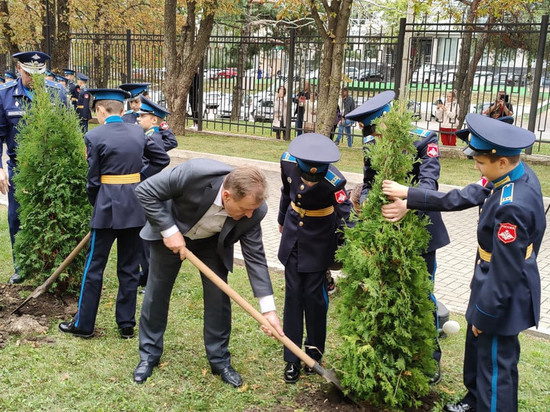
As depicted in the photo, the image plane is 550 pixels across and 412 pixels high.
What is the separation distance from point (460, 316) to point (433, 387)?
58.5 inches

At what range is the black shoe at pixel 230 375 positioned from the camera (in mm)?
4242

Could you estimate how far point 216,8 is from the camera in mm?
16625

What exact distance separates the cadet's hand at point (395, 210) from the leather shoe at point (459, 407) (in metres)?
1.31

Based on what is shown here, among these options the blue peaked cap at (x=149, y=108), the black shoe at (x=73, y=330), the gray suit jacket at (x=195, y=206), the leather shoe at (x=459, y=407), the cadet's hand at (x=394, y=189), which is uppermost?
the blue peaked cap at (x=149, y=108)

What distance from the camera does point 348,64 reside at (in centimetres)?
1662

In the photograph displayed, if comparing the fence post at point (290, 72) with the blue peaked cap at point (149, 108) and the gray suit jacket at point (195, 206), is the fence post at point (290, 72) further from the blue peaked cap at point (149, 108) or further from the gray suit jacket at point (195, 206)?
the gray suit jacket at point (195, 206)

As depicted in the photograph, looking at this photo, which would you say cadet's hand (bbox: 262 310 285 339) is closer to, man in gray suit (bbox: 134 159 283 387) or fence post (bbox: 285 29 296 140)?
man in gray suit (bbox: 134 159 283 387)

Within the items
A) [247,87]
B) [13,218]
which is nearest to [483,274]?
[13,218]

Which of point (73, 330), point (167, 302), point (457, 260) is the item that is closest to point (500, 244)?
point (167, 302)

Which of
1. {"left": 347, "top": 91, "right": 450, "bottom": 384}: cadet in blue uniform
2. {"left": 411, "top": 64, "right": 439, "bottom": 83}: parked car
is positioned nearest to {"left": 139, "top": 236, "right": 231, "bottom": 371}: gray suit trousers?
{"left": 347, "top": 91, "right": 450, "bottom": 384}: cadet in blue uniform

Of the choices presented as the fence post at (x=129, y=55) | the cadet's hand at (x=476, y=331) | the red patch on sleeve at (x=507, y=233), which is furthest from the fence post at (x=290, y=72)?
the red patch on sleeve at (x=507, y=233)

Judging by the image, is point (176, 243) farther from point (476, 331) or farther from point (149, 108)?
point (149, 108)

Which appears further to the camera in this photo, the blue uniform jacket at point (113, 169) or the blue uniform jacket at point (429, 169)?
the blue uniform jacket at point (113, 169)

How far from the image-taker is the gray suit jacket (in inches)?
152
